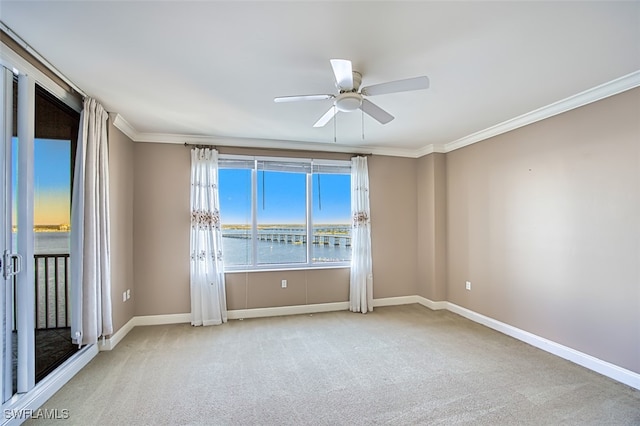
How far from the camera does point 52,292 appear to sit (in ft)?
10.2

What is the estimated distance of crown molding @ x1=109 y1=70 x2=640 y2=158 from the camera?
2687 millimetres

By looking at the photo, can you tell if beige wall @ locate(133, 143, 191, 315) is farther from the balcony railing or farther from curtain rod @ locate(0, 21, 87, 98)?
curtain rod @ locate(0, 21, 87, 98)

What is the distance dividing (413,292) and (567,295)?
7.64ft

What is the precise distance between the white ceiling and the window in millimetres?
1266

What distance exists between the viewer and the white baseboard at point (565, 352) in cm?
257

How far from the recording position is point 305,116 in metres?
3.43

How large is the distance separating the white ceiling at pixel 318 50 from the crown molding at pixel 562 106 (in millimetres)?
77

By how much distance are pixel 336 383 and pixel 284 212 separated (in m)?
2.63

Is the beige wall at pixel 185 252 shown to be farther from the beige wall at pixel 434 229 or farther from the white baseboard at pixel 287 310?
the beige wall at pixel 434 229

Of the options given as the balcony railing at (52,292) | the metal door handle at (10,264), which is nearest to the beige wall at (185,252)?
the balcony railing at (52,292)

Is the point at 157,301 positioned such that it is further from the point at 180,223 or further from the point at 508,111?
the point at 508,111

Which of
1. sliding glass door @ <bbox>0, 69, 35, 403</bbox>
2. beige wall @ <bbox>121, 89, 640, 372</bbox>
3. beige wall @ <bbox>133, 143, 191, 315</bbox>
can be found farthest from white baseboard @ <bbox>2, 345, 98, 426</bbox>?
beige wall @ <bbox>121, 89, 640, 372</bbox>

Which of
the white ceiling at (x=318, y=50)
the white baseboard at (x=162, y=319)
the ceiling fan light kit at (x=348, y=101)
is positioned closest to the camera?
the white ceiling at (x=318, y=50)

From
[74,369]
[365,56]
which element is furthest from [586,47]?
[74,369]
